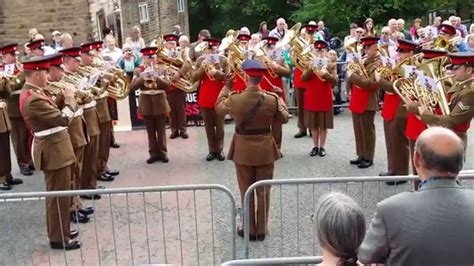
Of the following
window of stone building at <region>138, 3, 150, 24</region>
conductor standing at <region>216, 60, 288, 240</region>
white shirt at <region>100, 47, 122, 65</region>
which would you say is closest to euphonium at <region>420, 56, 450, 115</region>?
conductor standing at <region>216, 60, 288, 240</region>

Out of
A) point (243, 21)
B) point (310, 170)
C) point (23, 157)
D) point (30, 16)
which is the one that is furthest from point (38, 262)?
point (243, 21)

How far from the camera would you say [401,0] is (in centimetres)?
2227

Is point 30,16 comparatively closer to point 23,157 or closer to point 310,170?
point 23,157

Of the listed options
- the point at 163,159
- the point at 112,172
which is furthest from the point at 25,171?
the point at 163,159

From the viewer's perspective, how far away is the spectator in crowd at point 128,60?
38.8ft

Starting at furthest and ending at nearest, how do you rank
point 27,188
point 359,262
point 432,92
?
point 27,188
point 432,92
point 359,262

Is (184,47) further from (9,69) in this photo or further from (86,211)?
(86,211)

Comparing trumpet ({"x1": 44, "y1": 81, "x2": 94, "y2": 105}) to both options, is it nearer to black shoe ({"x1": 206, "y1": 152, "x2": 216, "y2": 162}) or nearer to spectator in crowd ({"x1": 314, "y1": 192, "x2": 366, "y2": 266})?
black shoe ({"x1": 206, "y1": 152, "x2": 216, "y2": 162})

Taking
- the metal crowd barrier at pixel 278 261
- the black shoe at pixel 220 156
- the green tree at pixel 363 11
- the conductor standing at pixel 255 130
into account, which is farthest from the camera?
the green tree at pixel 363 11

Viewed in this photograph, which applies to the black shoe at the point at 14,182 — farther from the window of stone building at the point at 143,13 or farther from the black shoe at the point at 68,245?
the window of stone building at the point at 143,13

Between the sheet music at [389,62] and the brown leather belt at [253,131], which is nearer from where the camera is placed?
the brown leather belt at [253,131]

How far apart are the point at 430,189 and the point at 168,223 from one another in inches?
186

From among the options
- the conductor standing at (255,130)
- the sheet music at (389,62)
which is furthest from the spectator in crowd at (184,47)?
the conductor standing at (255,130)

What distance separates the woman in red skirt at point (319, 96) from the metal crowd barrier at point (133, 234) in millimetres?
2438
